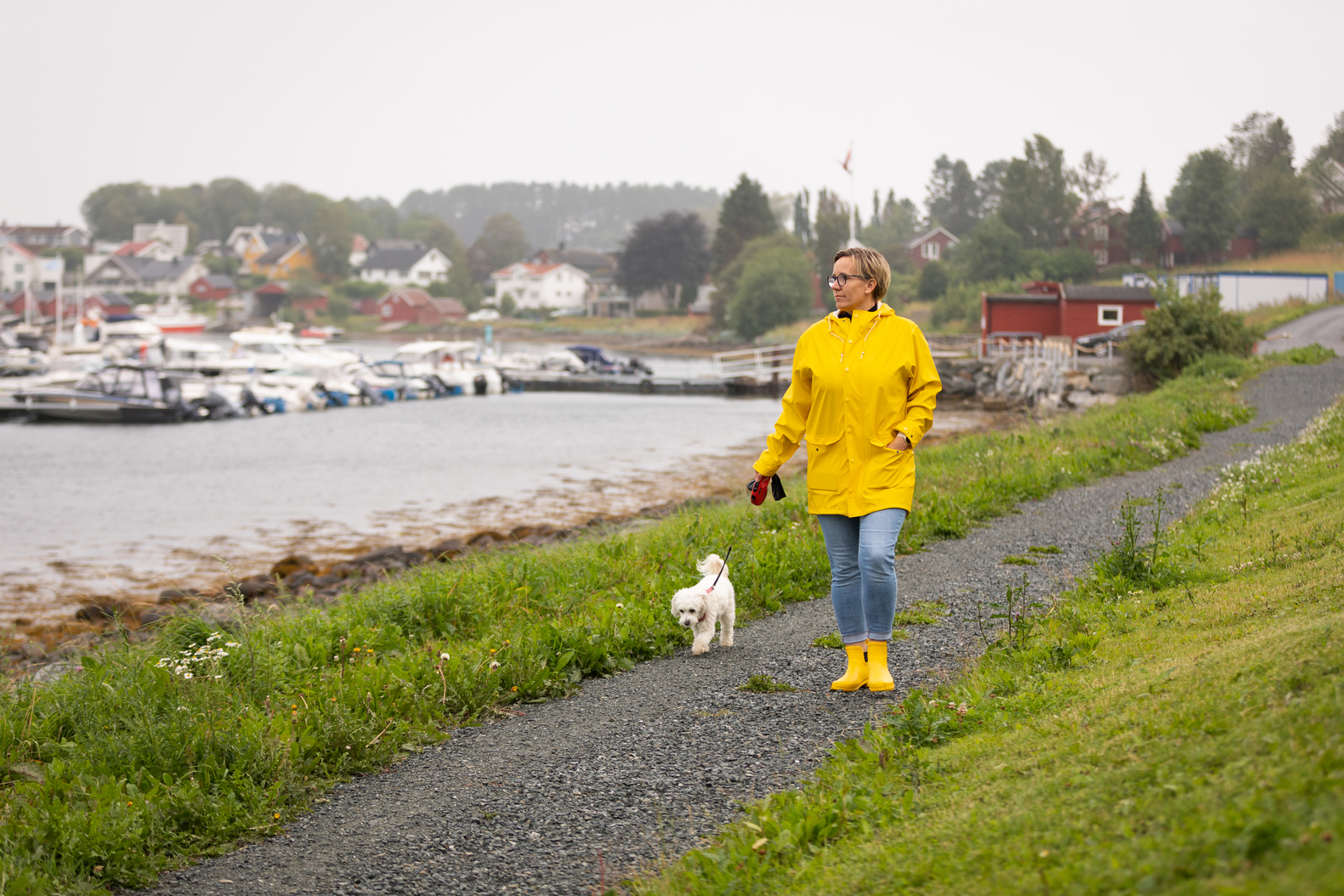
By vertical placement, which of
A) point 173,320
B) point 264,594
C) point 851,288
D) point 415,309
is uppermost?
point 415,309

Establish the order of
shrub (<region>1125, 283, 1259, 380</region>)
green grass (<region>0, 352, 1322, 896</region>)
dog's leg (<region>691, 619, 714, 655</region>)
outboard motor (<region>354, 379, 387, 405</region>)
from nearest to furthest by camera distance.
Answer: green grass (<region>0, 352, 1322, 896</region>) → dog's leg (<region>691, 619, 714, 655</region>) → shrub (<region>1125, 283, 1259, 380</region>) → outboard motor (<region>354, 379, 387, 405</region>)

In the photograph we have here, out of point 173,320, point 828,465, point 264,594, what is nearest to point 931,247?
point 173,320

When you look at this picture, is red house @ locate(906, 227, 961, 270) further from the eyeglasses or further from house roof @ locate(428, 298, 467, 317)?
the eyeglasses

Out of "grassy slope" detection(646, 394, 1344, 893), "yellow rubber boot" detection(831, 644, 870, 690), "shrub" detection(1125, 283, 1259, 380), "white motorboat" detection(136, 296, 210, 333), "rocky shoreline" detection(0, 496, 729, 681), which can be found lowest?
A: "rocky shoreline" detection(0, 496, 729, 681)

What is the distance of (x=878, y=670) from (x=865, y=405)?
1.48m

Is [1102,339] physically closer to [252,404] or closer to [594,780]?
[252,404]

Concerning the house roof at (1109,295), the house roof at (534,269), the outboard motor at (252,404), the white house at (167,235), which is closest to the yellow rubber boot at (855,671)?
the outboard motor at (252,404)

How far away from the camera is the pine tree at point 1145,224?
82.4m

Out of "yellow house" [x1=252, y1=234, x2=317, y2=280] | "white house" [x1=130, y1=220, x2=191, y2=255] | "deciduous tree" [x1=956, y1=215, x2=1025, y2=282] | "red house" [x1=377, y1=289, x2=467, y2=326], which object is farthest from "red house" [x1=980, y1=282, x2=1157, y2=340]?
"white house" [x1=130, y1=220, x2=191, y2=255]

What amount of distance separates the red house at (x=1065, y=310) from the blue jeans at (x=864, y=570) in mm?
51503

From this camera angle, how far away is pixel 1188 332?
28.4 m

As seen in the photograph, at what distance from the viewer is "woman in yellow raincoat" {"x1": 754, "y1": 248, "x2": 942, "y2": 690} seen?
17.2ft

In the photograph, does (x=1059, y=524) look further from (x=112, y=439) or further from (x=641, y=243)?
(x=641, y=243)

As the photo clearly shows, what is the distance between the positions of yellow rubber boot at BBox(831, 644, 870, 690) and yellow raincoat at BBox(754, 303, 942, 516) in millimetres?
852
